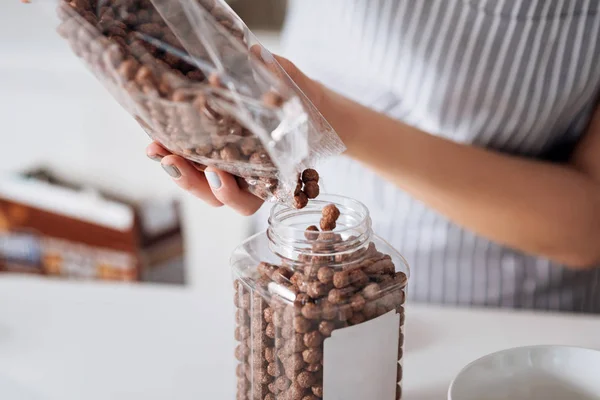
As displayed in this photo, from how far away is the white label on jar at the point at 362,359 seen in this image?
0.49 metres

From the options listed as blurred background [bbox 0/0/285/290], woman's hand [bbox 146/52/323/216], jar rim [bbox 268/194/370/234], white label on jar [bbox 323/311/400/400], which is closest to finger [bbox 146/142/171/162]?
woman's hand [bbox 146/52/323/216]

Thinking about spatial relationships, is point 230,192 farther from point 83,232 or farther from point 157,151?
point 83,232

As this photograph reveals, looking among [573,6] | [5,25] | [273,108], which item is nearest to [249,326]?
[273,108]

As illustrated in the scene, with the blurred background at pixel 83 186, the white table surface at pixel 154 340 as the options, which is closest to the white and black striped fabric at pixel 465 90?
the white table surface at pixel 154 340

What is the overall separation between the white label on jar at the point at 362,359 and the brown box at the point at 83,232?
108cm

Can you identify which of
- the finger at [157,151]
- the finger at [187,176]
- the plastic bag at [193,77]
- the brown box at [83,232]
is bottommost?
the brown box at [83,232]

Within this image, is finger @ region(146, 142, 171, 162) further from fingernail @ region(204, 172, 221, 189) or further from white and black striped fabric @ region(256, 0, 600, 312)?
white and black striped fabric @ region(256, 0, 600, 312)

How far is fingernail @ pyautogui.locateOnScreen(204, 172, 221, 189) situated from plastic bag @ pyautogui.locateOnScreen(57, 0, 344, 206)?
0.18 ft

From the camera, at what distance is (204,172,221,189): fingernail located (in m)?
0.54

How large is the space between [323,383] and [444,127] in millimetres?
454

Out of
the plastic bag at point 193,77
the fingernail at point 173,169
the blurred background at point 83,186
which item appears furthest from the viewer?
the blurred background at point 83,186

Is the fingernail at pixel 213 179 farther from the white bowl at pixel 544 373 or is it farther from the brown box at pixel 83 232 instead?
the brown box at pixel 83 232

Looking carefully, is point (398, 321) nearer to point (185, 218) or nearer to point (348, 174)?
point (348, 174)

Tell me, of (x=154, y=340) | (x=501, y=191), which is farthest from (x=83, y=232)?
(x=501, y=191)
